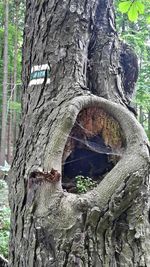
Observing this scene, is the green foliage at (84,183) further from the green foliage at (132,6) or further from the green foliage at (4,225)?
the green foliage at (4,225)

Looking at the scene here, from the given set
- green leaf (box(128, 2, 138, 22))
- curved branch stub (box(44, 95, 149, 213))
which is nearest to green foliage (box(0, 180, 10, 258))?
curved branch stub (box(44, 95, 149, 213))

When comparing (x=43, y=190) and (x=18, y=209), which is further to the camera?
(x=18, y=209)

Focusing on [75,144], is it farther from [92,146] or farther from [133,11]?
[133,11]

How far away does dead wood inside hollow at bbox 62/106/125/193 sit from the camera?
5.52 feet

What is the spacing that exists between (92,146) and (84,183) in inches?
9.4

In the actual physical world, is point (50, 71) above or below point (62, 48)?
below

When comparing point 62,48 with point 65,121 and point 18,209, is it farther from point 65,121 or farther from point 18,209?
point 18,209

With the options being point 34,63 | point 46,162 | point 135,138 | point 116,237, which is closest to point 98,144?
point 135,138

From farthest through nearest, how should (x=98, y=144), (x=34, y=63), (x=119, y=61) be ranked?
(x=119, y=61) < (x=34, y=63) < (x=98, y=144)

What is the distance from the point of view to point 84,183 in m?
1.60

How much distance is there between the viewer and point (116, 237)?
4.82ft

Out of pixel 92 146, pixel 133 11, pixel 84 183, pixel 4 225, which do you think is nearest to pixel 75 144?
pixel 92 146

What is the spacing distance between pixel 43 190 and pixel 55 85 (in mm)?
666

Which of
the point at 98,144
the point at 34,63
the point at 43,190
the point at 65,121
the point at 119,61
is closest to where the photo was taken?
the point at 43,190
